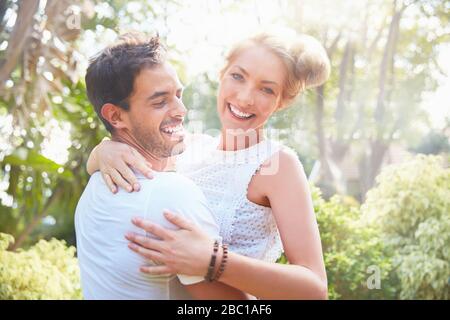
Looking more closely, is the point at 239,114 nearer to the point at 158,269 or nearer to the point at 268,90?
the point at 268,90

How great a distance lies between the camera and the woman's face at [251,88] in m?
1.41

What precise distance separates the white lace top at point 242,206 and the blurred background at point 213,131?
108 centimetres

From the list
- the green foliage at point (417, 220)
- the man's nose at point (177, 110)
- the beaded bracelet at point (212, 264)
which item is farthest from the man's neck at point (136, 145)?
the green foliage at point (417, 220)

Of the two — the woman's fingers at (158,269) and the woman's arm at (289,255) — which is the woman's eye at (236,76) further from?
the woman's fingers at (158,269)

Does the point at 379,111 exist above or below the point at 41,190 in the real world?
above

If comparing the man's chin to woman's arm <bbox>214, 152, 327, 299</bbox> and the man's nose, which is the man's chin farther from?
woman's arm <bbox>214, 152, 327, 299</bbox>

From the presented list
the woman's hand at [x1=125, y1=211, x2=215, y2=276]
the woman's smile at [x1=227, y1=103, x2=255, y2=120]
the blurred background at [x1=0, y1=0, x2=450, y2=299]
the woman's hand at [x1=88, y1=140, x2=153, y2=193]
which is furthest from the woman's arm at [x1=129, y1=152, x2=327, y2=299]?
the blurred background at [x1=0, y1=0, x2=450, y2=299]

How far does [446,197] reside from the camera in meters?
3.21

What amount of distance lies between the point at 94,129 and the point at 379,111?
2.53 m
